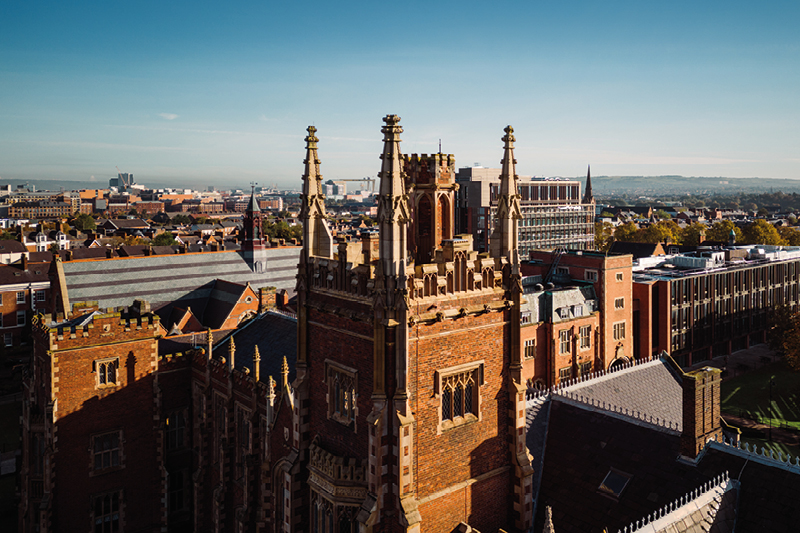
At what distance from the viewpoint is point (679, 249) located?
5335 inches

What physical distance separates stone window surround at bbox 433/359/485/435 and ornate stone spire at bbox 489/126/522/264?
3.98m

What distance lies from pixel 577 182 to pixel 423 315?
509ft

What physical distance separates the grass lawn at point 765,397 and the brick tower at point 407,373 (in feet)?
177

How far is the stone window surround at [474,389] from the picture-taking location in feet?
63.8

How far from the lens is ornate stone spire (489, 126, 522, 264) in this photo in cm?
2088

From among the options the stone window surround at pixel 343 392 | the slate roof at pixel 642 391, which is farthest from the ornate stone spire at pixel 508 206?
the slate roof at pixel 642 391

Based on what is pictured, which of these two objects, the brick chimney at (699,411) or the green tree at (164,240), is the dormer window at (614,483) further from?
the green tree at (164,240)

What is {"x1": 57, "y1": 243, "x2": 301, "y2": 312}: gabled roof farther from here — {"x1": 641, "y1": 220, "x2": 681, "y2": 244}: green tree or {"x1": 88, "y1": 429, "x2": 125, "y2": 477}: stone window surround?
{"x1": 641, "y1": 220, "x2": 681, "y2": 244}: green tree

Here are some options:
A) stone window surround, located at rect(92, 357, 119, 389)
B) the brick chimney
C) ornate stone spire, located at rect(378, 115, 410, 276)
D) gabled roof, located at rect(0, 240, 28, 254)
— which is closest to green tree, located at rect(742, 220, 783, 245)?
the brick chimney

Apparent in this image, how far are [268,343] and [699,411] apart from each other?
2690 cm

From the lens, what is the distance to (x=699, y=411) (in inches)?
1010

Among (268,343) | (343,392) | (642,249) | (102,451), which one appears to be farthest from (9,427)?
A: (642,249)

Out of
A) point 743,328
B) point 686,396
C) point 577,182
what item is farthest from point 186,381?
point 577,182

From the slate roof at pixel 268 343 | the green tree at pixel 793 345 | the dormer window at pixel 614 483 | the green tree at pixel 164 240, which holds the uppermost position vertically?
the green tree at pixel 164 240
